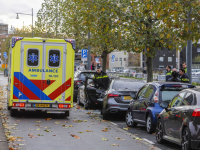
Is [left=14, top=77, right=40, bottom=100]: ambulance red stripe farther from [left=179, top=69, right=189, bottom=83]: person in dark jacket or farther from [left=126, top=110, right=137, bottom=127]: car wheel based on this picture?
[left=179, top=69, right=189, bottom=83]: person in dark jacket

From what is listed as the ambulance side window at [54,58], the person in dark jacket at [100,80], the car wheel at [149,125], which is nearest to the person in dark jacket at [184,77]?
the person in dark jacket at [100,80]

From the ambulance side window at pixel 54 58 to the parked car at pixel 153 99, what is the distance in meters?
3.42

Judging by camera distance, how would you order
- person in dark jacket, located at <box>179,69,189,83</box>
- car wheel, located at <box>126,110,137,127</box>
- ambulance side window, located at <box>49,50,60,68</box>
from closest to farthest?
car wheel, located at <box>126,110,137,127</box>
ambulance side window, located at <box>49,50,60,68</box>
person in dark jacket, located at <box>179,69,189,83</box>

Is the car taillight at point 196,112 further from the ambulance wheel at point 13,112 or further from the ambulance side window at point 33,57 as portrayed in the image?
the ambulance wheel at point 13,112

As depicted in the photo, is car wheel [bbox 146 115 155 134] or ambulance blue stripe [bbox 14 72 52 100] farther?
ambulance blue stripe [bbox 14 72 52 100]

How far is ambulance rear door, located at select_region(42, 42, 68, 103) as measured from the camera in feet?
47.1

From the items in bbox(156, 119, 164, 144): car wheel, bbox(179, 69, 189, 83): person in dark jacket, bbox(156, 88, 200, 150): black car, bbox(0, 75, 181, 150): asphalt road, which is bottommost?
bbox(0, 75, 181, 150): asphalt road

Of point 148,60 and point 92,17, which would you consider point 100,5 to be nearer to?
point 92,17

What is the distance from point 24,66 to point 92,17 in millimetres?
6767

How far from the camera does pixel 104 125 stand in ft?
43.7

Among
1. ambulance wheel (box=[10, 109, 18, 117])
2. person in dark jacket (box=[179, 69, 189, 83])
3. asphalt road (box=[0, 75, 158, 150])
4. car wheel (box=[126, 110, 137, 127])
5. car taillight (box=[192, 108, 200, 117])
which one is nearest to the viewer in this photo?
car taillight (box=[192, 108, 200, 117])

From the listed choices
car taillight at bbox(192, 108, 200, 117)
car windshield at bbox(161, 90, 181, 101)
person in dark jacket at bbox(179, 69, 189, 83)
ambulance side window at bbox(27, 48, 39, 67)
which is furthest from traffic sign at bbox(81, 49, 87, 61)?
car taillight at bbox(192, 108, 200, 117)

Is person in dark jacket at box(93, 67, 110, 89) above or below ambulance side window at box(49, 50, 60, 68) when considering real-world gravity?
below

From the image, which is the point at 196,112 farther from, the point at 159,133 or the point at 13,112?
the point at 13,112
